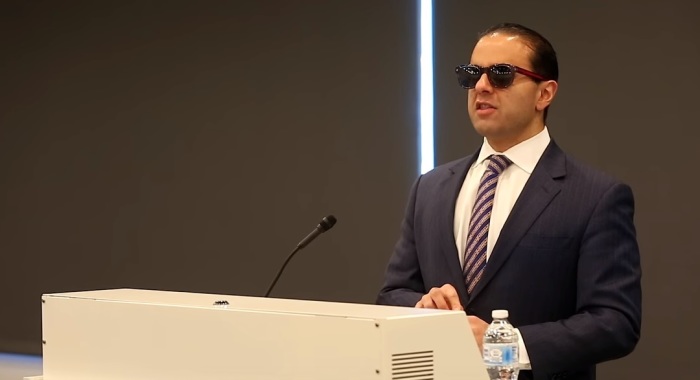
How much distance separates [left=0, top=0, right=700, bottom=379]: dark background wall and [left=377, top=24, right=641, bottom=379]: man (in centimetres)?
231

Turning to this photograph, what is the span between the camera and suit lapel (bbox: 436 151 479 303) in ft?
8.36

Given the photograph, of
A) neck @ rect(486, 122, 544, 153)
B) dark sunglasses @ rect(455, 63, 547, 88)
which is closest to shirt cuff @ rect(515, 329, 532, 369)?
neck @ rect(486, 122, 544, 153)

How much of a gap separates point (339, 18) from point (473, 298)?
3431 millimetres

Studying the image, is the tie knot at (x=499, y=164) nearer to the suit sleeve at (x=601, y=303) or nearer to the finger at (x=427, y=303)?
the suit sleeve at (x=601, y=303)

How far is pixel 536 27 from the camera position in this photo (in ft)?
16.5

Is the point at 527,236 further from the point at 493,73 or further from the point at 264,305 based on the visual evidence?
the point at 264,305

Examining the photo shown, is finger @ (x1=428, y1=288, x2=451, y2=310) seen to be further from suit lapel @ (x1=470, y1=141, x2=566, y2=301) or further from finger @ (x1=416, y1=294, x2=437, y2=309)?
suit lapel @ (x1=470, y1=141, x2=566, y2=301)

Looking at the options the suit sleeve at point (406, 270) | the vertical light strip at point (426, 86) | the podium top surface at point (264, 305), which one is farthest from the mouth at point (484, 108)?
the vertical light strip at point (426, 86)

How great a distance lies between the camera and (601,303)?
241 cm

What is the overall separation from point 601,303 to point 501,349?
1.30 ft

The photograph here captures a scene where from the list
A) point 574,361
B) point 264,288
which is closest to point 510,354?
point 574,361

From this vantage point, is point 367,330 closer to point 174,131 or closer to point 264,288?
point 264,288

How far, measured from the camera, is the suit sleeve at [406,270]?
2723 mm

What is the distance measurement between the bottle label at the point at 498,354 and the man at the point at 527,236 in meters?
0.10
